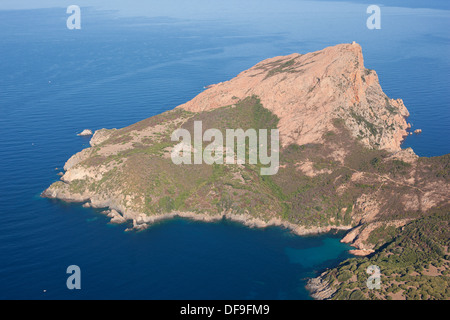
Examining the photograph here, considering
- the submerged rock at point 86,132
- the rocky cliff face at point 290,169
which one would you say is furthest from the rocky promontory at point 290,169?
the submerged rock at point 86,132

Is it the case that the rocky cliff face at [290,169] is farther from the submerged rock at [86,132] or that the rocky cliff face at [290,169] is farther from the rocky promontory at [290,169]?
the submerged rock at [86,132]

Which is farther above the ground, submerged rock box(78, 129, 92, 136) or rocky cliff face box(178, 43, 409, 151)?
rocky cliff face box(178, 43, 409, 151)

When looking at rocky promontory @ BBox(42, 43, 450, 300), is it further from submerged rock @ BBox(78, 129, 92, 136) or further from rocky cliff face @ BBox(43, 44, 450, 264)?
submerged rock @ BBox(78, 129, 92, 136)

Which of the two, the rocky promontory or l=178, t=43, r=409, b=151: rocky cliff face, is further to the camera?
l=178, t=43, r=409, b=151: rocky cliff face

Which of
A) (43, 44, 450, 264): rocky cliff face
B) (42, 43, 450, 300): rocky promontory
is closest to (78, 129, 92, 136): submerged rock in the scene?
(43, 44, 450, 264): rocky cliff face

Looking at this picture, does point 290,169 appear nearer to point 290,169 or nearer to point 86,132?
point 290,169

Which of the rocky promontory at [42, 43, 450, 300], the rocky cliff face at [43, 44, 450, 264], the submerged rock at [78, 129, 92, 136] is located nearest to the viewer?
the rocky promontory at [42, 43, 450, 300]
